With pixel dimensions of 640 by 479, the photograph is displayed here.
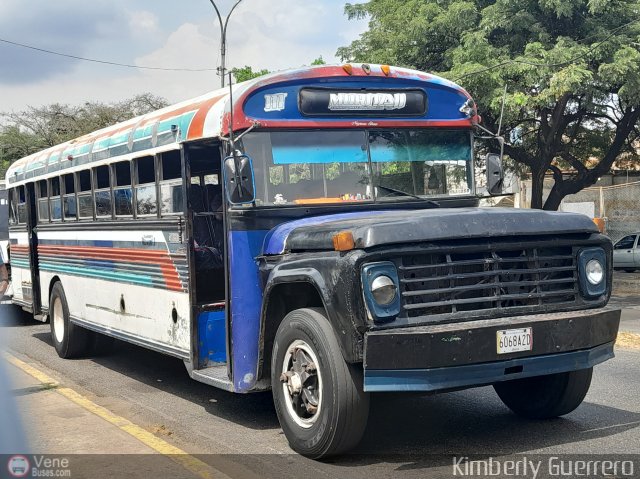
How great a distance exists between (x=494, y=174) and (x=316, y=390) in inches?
107

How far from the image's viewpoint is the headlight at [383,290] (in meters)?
5.12

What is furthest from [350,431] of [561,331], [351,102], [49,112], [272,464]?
[49,112]

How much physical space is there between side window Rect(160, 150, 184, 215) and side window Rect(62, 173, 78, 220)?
2853 mm

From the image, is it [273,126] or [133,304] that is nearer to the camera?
[273,126]

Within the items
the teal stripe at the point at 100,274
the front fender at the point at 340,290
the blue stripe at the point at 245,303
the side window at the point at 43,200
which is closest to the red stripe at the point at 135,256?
the teal stripe at the point at 100,274

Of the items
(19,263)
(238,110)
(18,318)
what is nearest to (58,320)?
(19,263)

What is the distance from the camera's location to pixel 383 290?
5.14 meters

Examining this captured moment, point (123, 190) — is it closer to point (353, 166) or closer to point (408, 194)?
point (353, 166)

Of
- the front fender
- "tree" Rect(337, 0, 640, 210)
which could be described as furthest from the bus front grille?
"tree" Rect(337, 0, 640, 210)

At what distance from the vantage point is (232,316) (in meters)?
6.41

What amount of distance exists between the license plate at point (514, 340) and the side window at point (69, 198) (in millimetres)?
6258

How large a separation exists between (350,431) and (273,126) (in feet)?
7.84

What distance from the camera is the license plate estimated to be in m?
5.24

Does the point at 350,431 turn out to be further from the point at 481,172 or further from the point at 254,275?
the point at 481,172
